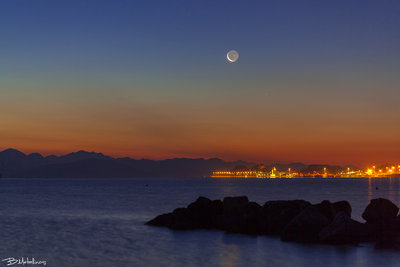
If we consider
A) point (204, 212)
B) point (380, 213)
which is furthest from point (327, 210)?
point (204, 212)

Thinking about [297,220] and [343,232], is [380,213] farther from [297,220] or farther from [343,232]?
[297,220]

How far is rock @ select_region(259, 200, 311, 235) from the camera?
107 ft

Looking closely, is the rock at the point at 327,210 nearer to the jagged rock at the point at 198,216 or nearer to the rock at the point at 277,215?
the rock at the point at 277,215

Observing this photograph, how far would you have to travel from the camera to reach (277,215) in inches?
1302

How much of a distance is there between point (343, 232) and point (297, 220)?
3244 mm

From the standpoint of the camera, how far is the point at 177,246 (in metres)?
29.0

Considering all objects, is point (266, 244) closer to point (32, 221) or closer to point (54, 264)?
point (54, 264)

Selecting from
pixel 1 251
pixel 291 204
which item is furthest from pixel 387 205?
pixel 1 251

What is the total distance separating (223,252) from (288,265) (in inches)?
180

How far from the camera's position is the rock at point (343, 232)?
2795 cm

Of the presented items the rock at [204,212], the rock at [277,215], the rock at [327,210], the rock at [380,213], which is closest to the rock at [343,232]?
the rock at [380,213]

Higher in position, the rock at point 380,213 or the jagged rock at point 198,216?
the rock at point 380,213

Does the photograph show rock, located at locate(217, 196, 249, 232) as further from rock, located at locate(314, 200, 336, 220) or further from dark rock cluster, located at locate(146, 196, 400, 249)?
rock, located at locate(314, 200, 336, 220)

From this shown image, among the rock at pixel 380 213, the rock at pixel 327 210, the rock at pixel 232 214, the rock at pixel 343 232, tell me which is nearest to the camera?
the rock at pixel 343 232
